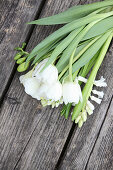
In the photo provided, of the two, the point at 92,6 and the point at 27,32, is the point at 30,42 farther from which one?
the point at 92,6

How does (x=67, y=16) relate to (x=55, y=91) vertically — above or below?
above

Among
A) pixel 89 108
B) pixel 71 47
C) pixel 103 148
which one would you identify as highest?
pixel 71 47

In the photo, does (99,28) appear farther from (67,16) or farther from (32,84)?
(32,84)

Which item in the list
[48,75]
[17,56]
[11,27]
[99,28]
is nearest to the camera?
[48,75]

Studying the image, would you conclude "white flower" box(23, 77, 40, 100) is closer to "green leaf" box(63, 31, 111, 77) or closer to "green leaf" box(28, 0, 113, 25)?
"green leaf" box(63, 31, 111, 77)

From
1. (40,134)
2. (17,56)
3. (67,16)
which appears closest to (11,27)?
(17,56)

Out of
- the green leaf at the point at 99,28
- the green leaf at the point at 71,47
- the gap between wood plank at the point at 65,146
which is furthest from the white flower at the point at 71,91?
the gap between wood plank at the point at 65,146
